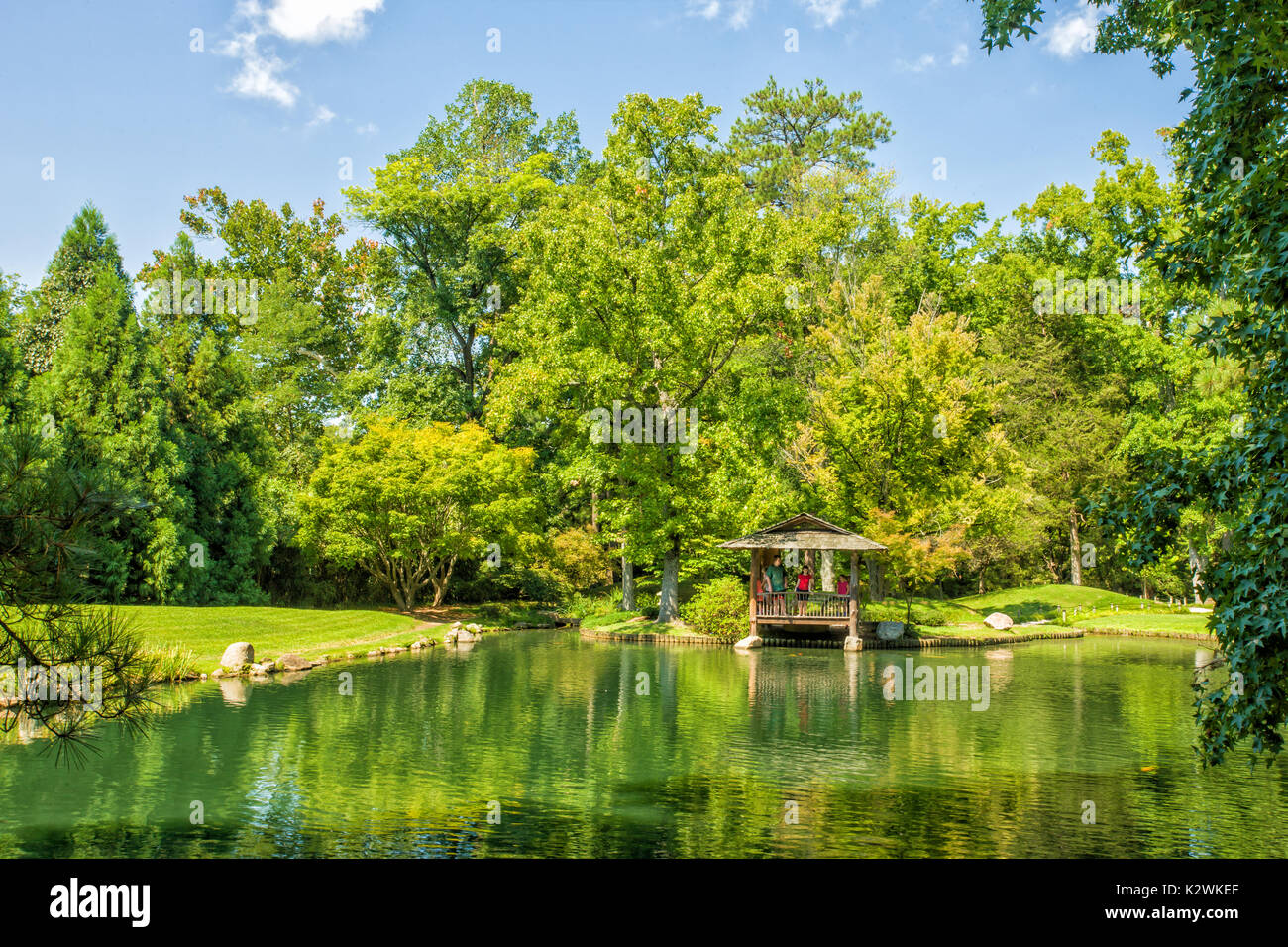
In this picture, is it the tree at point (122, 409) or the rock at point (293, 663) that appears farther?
the tree at point (122, 409)

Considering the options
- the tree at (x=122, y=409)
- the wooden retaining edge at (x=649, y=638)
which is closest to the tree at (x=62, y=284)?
the tree at (x=122, y=409)

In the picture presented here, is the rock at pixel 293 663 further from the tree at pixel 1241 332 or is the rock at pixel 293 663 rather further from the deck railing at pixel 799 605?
the tree at pixel 1241 332

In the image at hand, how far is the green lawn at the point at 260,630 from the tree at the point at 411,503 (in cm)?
419

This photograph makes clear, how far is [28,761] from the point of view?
430 inches

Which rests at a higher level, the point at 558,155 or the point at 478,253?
the point at 558,155

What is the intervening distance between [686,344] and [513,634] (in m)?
10.6

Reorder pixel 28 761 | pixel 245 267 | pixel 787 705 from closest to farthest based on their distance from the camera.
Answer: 1. pixel 28 761
2. pixel 787 705
3. pixel 245 267

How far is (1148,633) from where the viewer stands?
102 feet

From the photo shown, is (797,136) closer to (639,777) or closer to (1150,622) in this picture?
(1150,622)

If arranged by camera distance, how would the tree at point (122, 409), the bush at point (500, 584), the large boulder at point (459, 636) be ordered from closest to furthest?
1. the tree at point (122, 409)
2. the large boulder at point (459, 636)
3. the bush at point (500, 584)

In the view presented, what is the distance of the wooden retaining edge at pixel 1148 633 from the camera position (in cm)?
2964

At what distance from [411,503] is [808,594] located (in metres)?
13.3
